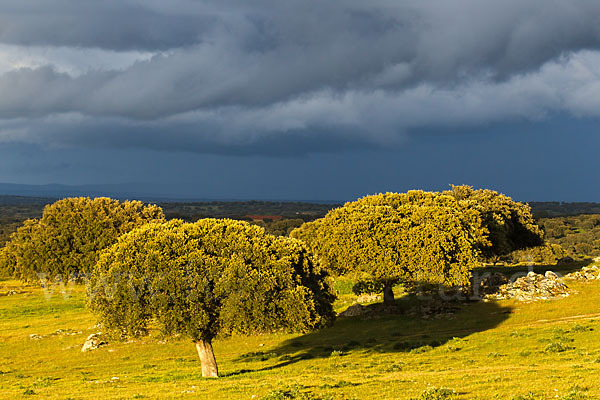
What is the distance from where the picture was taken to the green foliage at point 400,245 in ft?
163

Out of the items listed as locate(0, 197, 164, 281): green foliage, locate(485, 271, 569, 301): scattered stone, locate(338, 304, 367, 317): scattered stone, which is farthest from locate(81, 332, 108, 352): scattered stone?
locate(485, 271, 569, 301): scattered stone

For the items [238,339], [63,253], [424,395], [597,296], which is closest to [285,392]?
[424,395]

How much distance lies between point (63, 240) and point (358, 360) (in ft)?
164

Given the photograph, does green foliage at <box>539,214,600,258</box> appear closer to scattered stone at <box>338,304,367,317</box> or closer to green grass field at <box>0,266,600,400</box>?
scattered stone at <box>338,304,367,317</box>

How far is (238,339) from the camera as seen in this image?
50.1 meters

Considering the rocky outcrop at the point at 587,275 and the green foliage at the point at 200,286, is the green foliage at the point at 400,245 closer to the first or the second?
the rocky outcrop at the point at 587,275

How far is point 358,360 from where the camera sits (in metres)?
37.0

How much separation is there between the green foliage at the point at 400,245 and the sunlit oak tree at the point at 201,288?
57.3ft

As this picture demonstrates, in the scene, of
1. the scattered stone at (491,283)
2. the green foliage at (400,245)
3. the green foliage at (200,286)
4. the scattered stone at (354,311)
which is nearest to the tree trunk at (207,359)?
the green foliage at (200,286)

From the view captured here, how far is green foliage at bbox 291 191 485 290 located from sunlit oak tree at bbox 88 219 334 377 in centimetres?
1746

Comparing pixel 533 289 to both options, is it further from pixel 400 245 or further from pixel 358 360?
pixel 358 360

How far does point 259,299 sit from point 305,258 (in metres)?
5.81

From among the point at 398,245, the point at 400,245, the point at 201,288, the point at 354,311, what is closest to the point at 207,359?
the point at 201,288

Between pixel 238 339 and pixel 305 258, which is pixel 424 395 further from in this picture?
pixel 238 339
